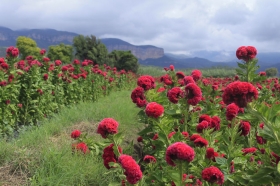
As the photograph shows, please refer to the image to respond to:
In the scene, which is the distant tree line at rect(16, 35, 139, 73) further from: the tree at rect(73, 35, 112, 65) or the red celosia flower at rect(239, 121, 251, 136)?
the red celosia flower at rect(239, 121, 251, 136)

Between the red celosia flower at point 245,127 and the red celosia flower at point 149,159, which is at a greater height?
the red celosia flower at point 245,127

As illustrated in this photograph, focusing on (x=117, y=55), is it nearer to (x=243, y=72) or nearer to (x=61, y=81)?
(x=61, y=81)

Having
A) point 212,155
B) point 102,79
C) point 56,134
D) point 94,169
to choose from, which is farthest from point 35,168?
point 102,79

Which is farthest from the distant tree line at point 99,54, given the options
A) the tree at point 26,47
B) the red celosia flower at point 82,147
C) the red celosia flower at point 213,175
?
the red celosia flower at point 213,175

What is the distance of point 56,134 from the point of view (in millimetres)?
5195

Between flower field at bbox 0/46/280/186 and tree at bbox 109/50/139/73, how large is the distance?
3445 cm

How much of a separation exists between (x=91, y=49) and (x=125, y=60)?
17.5 feet

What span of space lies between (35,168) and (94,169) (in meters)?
0.68

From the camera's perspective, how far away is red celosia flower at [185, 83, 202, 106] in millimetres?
2744

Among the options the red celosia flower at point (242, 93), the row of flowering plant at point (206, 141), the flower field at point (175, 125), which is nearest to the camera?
the red celosia flower at point (242, 93)

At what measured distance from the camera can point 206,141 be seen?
2.41 metres

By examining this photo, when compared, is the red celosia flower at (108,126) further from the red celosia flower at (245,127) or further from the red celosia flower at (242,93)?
the red celosia flower at (245,127)

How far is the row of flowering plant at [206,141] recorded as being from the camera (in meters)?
1.62

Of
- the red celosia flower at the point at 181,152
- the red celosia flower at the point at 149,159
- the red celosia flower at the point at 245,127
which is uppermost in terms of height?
the red celosia flower at the point at 181,152
